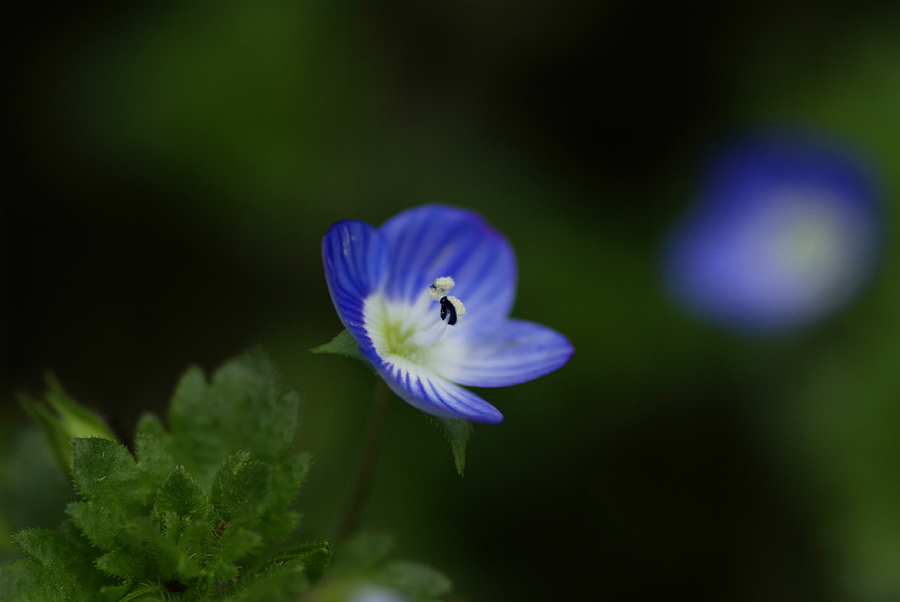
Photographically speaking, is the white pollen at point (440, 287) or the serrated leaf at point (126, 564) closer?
the serrated leaf at point (126, 564)

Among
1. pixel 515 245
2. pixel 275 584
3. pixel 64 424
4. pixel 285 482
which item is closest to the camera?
pixel 275 584

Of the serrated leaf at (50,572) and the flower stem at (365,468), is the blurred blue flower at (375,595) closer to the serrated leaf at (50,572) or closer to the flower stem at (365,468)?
the flower stem at (365,468)

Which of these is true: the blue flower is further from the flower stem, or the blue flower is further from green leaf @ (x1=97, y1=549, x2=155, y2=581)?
green leaf @ (x1=97, y1=549, x2=155, y2=581)

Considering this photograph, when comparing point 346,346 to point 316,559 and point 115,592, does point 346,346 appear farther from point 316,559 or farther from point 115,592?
point 115,592

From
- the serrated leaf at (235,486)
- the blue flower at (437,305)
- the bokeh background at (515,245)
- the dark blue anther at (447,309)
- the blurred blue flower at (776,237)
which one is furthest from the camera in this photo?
the blurred blue flower at (776,237)

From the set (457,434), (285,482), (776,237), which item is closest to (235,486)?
(285,482)

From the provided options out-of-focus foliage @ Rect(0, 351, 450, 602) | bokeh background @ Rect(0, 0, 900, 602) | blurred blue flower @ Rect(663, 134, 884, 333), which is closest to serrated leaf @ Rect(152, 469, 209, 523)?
out-of-focus foliage @ Rect(0, 351, 450, 602)

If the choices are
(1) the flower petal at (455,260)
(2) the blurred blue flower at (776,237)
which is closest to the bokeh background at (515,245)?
(2) the blurred blue flower at (776,237)
